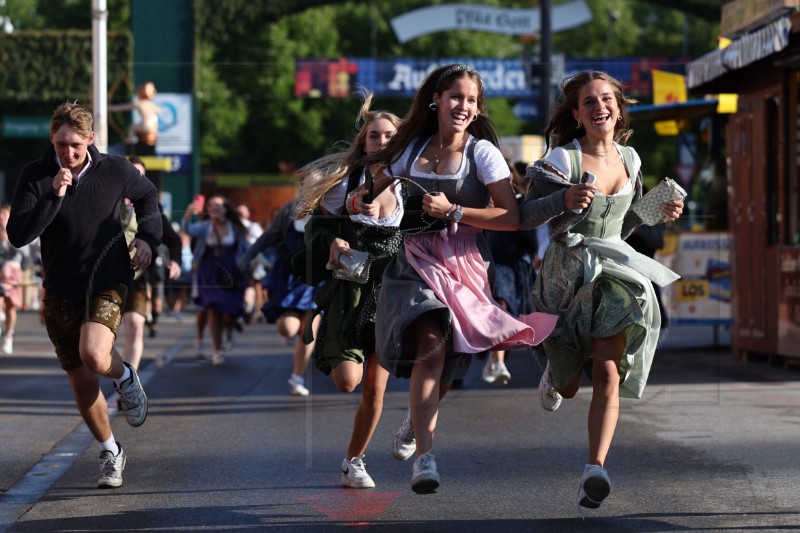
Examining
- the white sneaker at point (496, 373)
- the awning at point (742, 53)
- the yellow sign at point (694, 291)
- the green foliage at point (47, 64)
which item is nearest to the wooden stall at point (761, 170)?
the awning at point (742, 53)

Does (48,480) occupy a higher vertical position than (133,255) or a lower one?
lower

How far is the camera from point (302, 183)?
6.86m

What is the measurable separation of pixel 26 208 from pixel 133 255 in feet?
2.02

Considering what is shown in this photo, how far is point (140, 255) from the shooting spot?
7.05 m

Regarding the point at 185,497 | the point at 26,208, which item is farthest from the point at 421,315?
the point at 26,208

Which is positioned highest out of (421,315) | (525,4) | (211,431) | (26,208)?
(525,4)

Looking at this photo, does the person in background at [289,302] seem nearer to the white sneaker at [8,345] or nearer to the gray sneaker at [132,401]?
the gray sneaker at [132,401]

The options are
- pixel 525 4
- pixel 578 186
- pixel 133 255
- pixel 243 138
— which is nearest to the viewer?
pixel 578 186

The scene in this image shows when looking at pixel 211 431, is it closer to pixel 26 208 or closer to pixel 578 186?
pixel 26 208

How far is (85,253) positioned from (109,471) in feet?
3.37

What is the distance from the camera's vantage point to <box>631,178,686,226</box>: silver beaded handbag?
6.07 m

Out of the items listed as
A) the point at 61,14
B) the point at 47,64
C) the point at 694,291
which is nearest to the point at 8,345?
the point at 694,291

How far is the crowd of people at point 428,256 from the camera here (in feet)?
19.8

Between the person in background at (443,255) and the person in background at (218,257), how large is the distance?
29.3 feet
